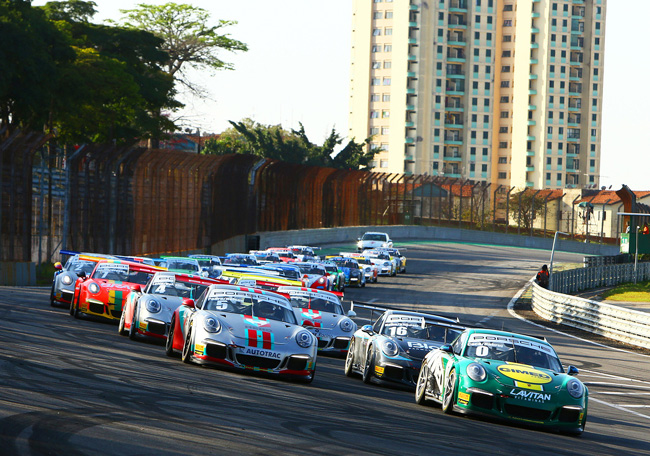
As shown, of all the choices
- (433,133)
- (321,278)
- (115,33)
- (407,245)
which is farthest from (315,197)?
(433,133)

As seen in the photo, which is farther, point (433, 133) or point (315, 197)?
point (433, 133)

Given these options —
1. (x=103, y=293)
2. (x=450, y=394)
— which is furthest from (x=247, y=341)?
(x=103, y=293)

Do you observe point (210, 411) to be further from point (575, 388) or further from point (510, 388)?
point (575, 388)

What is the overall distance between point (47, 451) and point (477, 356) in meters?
6.03

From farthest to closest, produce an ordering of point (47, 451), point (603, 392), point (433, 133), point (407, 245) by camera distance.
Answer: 1. point (433, 133)
2. point (407, 245)
3. point (603, 392)
4. point (47, 451)

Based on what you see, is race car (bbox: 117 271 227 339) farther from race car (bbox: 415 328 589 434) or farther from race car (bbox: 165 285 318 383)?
race car (bbox: 415 328 589 434)

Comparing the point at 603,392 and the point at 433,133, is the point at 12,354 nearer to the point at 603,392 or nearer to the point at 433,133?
the point at 603,392

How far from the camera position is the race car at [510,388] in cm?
1152

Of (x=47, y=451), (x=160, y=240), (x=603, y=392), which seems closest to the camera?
(x=47, y=451)

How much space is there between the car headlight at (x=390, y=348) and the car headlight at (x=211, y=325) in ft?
7.90

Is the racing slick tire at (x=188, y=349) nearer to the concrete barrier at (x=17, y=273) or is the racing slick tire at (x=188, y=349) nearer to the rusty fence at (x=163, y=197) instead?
the rusty fence at (x=163, y=197)

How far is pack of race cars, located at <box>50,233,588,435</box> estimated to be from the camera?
1159 cm

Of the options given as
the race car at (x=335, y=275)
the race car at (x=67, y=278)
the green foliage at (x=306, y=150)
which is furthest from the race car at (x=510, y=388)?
the green foliage at (x=306, y=150)

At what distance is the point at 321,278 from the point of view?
32.3 m
